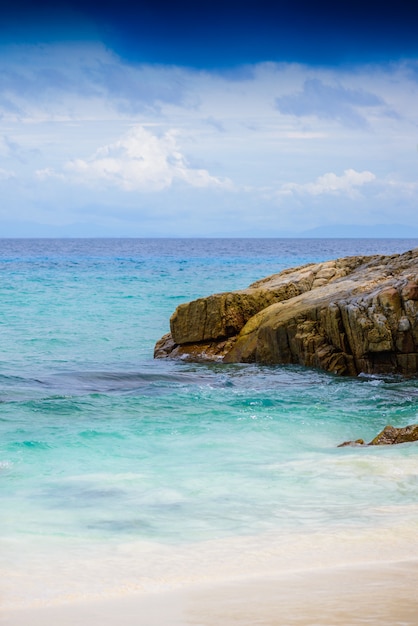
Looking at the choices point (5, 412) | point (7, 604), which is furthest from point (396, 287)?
point (7, 604)

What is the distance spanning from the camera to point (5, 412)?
10.8 m

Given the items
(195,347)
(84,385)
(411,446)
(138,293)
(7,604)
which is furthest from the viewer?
(138,293)

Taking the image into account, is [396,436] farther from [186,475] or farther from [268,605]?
[268,605]

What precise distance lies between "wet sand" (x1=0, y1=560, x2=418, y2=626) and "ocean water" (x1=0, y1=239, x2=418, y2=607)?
22cm

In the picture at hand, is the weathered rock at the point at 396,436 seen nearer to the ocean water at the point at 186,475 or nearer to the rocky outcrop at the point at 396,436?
the rocky outcrop at the point at 396,436

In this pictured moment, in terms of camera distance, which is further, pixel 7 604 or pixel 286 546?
pixel 286 546

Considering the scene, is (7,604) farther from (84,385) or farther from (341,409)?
(84,385)

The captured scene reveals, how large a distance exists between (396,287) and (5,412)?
636 centimetres

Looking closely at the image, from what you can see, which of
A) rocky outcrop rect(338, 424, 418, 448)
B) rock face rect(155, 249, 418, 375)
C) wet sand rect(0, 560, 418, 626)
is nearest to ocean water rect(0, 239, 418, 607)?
wet sand rect(0, 560, 418, 626)

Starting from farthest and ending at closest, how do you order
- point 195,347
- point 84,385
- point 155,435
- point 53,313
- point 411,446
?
point 53,313, point 195,347, point 84,385, point 155,435, point 411,446

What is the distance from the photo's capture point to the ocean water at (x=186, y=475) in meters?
4.98

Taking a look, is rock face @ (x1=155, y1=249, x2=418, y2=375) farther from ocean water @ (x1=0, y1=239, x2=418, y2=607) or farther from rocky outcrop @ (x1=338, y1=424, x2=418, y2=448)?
rocky outcrop @ (x1=338, y1=424, x2=418, y2=448)

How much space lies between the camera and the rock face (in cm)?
1205

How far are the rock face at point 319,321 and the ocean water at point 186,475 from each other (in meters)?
0.43
